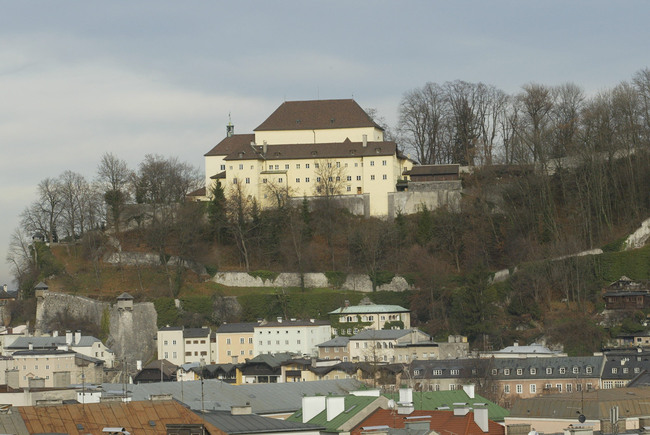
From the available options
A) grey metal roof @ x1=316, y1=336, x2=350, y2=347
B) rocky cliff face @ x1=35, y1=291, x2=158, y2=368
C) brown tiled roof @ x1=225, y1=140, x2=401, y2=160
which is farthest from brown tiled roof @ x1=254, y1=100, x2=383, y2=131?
grey metal roof @ x1=316, y1=336, x2=350, y2=347

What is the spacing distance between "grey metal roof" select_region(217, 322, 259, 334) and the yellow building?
1342 centimetres

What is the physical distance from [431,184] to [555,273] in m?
17.1

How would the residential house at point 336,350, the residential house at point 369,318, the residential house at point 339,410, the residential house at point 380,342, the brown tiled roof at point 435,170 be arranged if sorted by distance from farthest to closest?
the brown tiled roof at point 435,170 → the residential house at point 369,318 → the residential house at point 336,350 → the residential house at point 380,342 → the residential house at point 339,410

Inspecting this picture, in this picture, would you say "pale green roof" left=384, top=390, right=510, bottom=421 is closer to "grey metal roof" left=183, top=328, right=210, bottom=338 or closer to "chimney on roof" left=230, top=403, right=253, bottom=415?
"chimney on roof" left=230, top=403, right=253, bottom=415

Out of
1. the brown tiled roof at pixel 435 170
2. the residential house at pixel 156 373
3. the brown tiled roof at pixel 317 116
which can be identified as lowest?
the residential house at pixel 156 373

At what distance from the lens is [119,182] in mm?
93500

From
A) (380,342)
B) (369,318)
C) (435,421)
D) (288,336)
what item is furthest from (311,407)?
(369,318)

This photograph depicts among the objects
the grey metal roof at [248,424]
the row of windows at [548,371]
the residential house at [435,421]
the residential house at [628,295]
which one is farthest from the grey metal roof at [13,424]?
the residential house at [628,295]

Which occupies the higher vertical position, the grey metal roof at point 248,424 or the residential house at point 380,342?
the grey metal roof at point 248,424

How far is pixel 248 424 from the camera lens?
31406 millimetres

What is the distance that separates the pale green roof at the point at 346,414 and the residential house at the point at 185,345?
41411 mm

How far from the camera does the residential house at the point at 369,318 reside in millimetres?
79125

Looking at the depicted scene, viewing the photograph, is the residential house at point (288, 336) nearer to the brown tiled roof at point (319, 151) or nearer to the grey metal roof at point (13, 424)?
the brown tiled roof at point (319, 151)

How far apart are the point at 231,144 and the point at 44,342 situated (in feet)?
77.9
